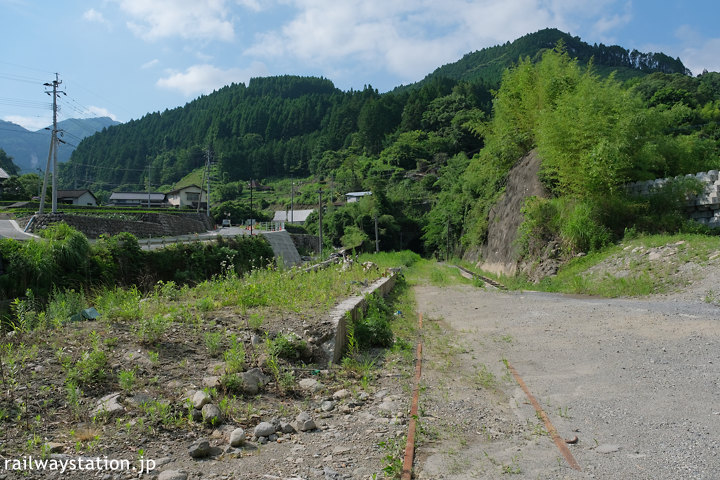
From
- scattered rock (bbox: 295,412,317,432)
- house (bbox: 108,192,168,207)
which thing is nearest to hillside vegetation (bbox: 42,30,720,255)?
house (bbox: 108,192,168,207)

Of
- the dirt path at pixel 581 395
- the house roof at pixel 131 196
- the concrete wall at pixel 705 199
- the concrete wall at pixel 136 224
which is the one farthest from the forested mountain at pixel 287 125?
the dirt path at pixel 581 395

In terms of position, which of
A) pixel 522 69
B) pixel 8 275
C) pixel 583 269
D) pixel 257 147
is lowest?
pixel 8 275

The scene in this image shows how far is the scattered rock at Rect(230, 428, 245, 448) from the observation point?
314cm

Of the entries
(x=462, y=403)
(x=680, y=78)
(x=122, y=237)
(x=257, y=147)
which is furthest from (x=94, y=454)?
(x=257, y=147)

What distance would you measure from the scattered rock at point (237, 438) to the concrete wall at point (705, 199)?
48.3ft

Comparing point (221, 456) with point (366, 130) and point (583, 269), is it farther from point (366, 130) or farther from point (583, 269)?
point (366, 130)

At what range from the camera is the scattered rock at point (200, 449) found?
2.94 m

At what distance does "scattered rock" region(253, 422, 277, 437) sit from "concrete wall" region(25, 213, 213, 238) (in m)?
21.9

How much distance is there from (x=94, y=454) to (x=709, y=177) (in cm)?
1599

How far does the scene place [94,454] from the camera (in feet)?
9.41

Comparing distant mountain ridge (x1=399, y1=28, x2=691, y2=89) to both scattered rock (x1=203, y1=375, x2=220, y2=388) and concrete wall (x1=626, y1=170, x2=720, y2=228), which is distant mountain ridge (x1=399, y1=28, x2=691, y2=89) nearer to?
concrete wall (x1=626, y1=170, x2=720, y2=228)

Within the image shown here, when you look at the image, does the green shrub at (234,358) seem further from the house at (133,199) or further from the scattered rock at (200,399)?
the house at (133,199)

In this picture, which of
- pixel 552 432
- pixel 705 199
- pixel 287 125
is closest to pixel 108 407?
pixel 552 432

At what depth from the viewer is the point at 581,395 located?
4113 millimetres
